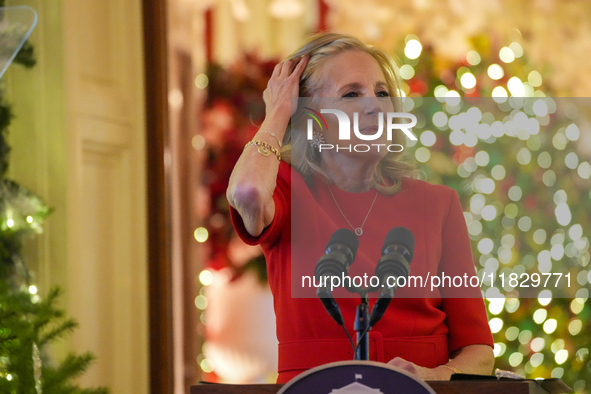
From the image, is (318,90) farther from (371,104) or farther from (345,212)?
(345,212)

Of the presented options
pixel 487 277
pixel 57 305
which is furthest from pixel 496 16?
pixel 57 305

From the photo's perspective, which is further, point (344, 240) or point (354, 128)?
point (354, 128)

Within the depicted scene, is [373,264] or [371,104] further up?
[371,104]

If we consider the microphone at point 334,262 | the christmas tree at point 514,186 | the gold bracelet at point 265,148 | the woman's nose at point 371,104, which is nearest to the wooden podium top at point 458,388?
the microphone at point 334,262

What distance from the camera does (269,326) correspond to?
111 inches

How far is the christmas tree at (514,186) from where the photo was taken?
231 centimetres

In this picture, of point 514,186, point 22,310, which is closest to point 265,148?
point 22,310

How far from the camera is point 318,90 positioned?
4.03 feet

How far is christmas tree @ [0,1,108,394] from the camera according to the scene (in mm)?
1279

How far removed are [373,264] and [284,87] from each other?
42 cm

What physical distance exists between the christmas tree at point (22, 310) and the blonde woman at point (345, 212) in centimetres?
57

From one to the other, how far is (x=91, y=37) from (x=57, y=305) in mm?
1013

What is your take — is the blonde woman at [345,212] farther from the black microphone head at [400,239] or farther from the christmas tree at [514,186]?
the christmas tree at [514,186]

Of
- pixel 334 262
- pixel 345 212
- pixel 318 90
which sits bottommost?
pixel 334 262
